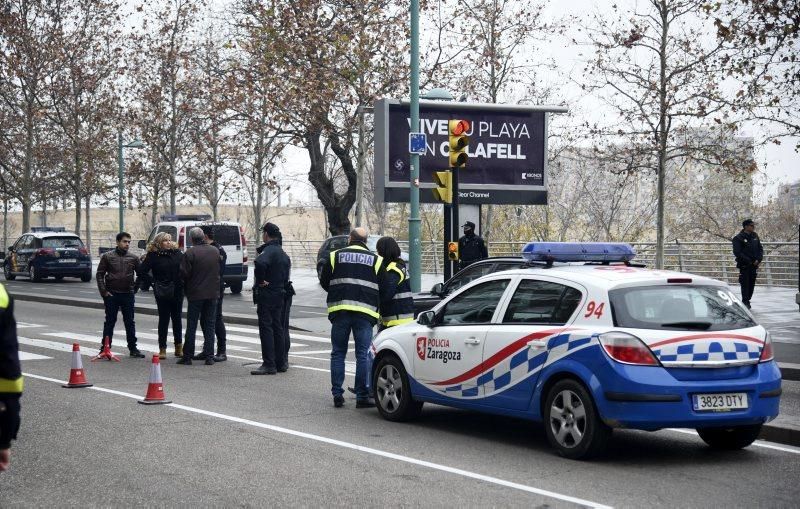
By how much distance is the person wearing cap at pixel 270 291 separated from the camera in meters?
13.4

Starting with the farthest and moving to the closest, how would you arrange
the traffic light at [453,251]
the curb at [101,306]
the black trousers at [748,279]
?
the black trousers at [748,279]
the curb at [101,306]
the traffic light at [453,251]

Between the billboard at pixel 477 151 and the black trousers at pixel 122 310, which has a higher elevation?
the billboard at pixel 477 151

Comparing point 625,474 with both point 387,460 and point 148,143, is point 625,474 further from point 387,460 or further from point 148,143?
point 148,143

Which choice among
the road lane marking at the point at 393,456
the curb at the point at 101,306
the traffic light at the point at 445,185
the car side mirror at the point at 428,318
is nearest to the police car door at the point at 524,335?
the car side mirror at the point at 428,318

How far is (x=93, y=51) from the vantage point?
47.6 metres

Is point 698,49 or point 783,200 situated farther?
point 783,200

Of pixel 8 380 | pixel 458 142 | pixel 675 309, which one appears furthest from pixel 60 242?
pixel 8 380

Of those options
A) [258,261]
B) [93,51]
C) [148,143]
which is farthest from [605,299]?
[93,51]

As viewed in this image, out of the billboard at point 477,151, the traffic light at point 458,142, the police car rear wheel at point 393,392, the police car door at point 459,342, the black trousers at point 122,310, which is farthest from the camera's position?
the billboard at point 477,151

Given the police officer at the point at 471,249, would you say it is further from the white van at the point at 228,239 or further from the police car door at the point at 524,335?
the police car door at the point at 524,335

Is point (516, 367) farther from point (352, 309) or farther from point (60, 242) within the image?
point (60, 242)

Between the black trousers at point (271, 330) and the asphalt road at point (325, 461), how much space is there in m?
1.51

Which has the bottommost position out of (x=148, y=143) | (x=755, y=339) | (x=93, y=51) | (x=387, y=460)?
(x=387, y=460)

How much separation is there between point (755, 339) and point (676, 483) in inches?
56.5
